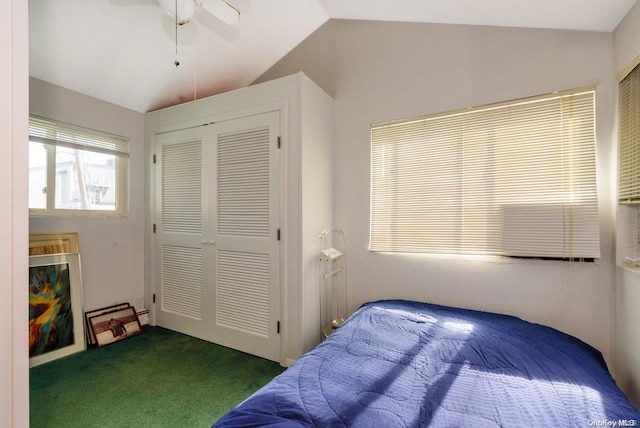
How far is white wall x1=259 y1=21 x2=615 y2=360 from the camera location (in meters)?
1.70

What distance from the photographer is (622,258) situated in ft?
5.18

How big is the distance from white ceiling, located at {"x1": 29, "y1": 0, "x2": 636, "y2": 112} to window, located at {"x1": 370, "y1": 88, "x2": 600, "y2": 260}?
0.54m

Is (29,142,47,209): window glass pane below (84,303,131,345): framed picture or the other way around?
the other way around

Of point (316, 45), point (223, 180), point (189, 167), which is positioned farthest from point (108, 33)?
point (316, 45)

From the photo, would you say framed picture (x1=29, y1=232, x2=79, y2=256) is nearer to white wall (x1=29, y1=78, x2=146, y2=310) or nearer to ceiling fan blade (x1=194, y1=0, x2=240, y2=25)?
white wall (x1=29, y1=78, x2=146, y2=310)

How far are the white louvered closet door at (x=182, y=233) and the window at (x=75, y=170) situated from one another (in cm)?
37

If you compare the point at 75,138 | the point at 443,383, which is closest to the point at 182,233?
the point at 75,138

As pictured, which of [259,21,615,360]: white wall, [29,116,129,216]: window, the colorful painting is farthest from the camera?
[29,116,129,216]: window

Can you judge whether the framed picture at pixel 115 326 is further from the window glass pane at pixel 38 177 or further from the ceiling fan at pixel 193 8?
the ceiling fan at pixel 193 8

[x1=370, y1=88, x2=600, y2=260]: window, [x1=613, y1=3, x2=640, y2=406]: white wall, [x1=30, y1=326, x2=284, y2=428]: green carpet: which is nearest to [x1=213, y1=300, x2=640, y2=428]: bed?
[x1=613, y1=3, x2=640, y2=406]: white wall

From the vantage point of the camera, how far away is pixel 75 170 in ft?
7.94

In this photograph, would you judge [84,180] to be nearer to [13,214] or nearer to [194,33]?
[194,33]

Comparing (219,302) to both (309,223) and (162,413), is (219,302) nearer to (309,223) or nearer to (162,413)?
(162,413)

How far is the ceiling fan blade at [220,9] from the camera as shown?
169cm
